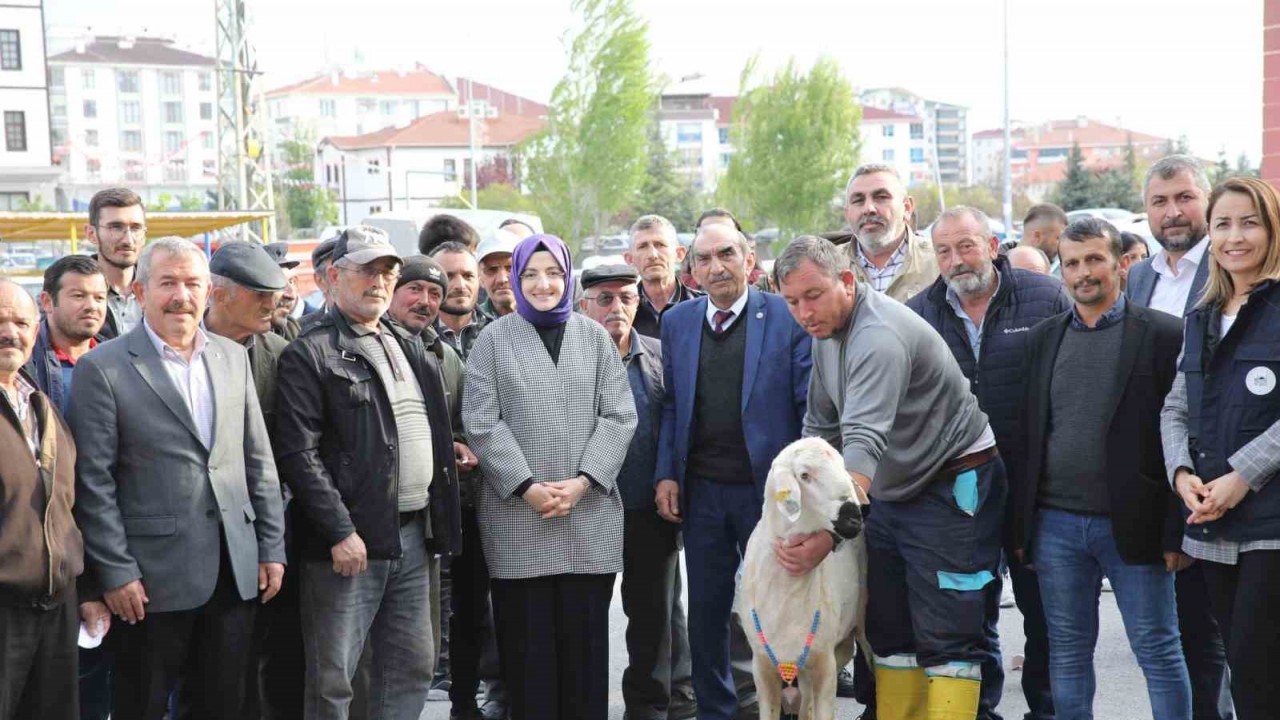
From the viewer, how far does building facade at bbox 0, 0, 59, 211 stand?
6188cm

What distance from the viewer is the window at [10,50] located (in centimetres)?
6259

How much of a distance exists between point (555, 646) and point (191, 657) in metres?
1.54

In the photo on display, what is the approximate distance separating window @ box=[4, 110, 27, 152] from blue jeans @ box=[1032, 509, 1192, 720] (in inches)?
2604

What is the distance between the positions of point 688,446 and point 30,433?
2.83 m

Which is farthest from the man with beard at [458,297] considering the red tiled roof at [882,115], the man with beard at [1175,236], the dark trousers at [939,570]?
the red tiled roof at [882,115]

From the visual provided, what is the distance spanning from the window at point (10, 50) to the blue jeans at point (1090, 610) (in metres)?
68.1

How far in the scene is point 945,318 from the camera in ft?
19.6

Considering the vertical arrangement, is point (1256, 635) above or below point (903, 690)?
above

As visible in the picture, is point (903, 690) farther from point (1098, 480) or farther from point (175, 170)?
point (175, 170)

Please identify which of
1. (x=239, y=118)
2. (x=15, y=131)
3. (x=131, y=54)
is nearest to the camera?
(x=239, y=118)

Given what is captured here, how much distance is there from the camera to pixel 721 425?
5.89 meters

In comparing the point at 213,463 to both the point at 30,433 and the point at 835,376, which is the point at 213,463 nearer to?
the point at 30,433

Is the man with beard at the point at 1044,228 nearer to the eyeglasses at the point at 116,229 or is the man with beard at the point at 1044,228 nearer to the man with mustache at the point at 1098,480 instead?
the man with mustache at the point at 1098,480

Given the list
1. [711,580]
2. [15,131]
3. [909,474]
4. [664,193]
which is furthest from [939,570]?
[15,131]
